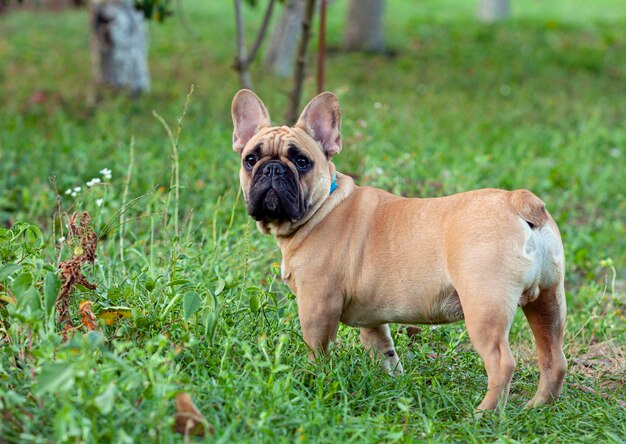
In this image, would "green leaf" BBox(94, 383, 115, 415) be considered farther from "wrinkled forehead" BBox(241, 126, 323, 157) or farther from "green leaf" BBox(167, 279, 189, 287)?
"wrinkled forehead" BBox(241, 126, 323, 157)

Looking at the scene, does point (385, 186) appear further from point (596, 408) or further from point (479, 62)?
point (479, 62)

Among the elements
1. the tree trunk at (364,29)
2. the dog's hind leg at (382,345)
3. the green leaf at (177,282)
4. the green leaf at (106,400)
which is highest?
the green leaf at (106,400)

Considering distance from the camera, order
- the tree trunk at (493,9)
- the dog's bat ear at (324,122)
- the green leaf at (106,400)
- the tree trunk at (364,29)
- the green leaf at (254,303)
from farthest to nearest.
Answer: the tree trunk at (493,9), the tree trunk at (364,29), the dog's bat ear at (324,122), the green leaf at (254,303), the green leaf at (106,400)

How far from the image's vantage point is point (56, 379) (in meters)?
3.16

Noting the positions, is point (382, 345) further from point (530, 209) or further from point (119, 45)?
point (119, 45)

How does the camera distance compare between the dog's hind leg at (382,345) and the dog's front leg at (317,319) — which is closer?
the dog's front leg at (317,319)

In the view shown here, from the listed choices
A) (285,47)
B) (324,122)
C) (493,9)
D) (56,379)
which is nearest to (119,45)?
(285,47)

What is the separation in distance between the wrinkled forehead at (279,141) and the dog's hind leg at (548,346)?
144 centimetres

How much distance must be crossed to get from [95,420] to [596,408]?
2.46 metres

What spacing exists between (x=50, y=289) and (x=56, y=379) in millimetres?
678

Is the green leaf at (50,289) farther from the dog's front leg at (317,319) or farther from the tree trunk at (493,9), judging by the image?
the tree trunk at (493,9)

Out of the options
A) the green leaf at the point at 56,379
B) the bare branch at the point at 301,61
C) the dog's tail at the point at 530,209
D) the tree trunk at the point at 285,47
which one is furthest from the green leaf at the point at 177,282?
the tree trunk at the point at 285,47

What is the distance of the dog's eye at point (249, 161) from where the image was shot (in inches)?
185

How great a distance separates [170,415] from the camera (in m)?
3.45
